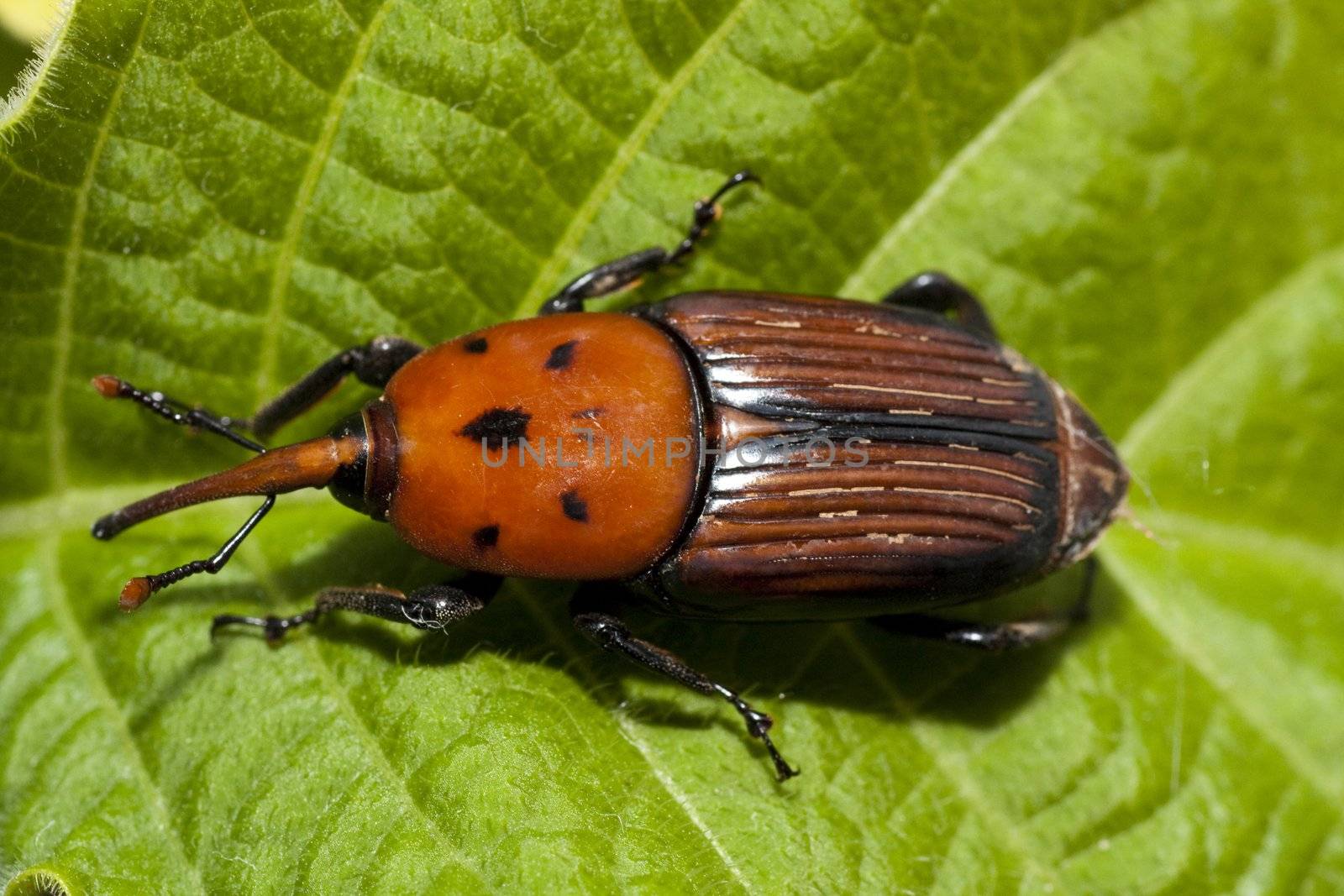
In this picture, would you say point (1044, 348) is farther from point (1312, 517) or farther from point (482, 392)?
point (482, 392)

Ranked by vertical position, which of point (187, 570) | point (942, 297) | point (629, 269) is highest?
point (942, 297)

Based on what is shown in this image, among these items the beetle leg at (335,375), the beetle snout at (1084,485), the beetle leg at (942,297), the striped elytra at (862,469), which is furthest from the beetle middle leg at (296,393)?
the beetle snout at (1084,485)

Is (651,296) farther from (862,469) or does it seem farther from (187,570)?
(187,570)

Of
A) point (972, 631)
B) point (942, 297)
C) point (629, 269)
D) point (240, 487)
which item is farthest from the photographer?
point (942, 297)

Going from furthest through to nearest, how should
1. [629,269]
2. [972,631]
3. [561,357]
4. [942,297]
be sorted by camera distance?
[942,297]
[972,631]
[629,269]
[561,357]

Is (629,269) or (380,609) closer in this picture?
(380,609)

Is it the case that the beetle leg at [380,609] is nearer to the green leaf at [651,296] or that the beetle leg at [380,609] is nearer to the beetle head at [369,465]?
the green leaf at [651,296]

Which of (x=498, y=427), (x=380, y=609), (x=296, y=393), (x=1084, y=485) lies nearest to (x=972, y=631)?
(x=1084, y=485)
